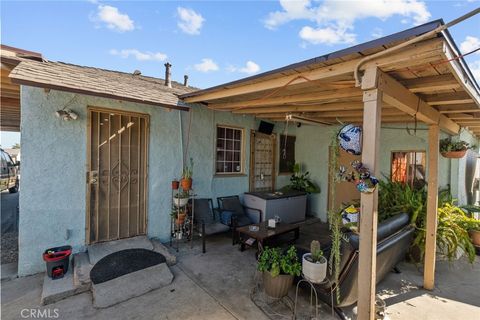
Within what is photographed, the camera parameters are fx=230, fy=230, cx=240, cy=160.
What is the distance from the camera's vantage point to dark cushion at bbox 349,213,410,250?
8.94 ft

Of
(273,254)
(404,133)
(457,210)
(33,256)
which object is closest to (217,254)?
(273,254)

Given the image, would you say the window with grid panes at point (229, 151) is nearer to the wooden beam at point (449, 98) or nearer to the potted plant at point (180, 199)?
the potted plant at point (180, 199)

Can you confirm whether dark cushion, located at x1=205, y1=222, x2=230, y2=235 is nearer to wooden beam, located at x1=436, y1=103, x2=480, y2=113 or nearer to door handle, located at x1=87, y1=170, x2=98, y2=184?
door handle, located at x1=87, y1=170, x2=98, y2=184

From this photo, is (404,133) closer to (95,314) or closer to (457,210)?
(457,210)

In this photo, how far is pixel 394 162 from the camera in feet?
20.5

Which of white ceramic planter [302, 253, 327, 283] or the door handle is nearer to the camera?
white ceramic planter [302, 253, 327, 283]

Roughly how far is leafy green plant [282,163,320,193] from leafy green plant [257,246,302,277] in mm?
4521

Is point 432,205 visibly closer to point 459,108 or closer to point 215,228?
point 459,108

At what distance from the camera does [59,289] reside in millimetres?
3262

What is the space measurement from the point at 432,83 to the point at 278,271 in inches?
113

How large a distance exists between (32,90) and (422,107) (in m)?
5.89

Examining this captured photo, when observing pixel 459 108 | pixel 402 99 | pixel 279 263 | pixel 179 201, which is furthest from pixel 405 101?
pixel 179 201

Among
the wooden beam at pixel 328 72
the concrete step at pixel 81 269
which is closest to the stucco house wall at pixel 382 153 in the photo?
the wooden beam at pixel 328 72

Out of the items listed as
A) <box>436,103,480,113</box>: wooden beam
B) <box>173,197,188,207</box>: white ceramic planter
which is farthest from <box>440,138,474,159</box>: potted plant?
<box>173,197,188,207</box>: white ceramic planter
